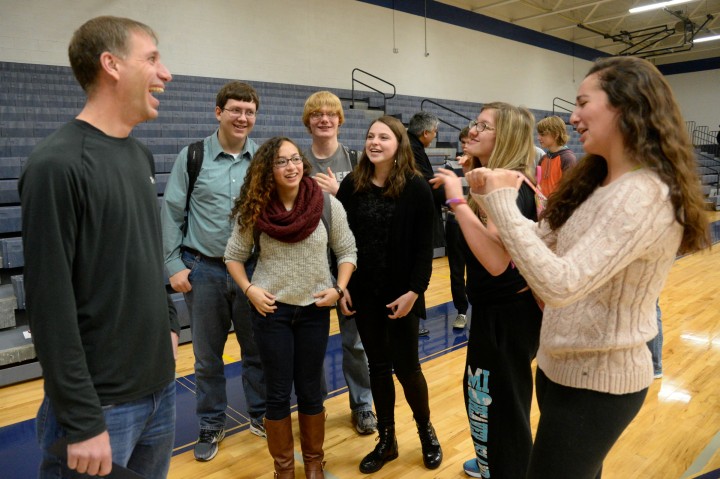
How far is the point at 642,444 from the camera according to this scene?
2570 millimetres

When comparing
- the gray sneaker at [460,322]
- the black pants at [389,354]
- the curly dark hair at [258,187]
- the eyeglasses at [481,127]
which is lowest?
the gray sneaker at [460,322]

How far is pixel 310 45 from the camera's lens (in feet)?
35.1

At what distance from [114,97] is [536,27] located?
16.9 meters

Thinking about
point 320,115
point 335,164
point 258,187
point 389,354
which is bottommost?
point 389,354

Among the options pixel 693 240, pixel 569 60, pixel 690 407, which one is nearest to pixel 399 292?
pixel 693 240

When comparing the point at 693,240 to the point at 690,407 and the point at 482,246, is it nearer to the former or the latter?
the point at 482,246

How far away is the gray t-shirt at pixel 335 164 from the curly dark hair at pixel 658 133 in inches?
68.0

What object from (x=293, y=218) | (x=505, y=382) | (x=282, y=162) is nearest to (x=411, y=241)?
(x=293, y=218)

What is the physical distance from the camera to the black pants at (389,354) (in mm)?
2266

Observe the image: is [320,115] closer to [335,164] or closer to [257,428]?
[335,164]

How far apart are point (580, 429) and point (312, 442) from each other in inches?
52.5

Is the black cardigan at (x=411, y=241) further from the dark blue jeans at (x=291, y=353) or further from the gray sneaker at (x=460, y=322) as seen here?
the gray sneaker at (x=460, y=322)

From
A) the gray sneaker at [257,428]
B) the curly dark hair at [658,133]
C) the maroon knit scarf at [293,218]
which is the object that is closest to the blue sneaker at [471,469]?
the gray sneaker at [257,428]

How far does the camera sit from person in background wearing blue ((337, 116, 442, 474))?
2217 millimetres
